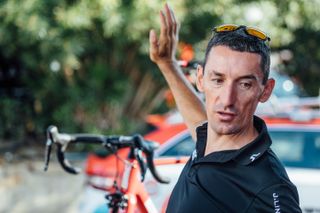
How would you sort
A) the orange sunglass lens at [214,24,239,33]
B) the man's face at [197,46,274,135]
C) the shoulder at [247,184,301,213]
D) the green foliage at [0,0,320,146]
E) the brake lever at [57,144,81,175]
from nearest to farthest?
the shoulder at [247,184,301,213], the man's face at [197,46,274,135], the orange sunglass lens at [214,24,239,33], the brake lever at [57,144,81,175], the green foliage at [0,0,320,146]

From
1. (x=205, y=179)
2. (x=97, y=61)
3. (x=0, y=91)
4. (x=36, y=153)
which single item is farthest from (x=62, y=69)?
(x=205, y=179)

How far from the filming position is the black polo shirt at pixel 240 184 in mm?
1425

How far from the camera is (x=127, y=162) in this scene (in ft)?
9.01

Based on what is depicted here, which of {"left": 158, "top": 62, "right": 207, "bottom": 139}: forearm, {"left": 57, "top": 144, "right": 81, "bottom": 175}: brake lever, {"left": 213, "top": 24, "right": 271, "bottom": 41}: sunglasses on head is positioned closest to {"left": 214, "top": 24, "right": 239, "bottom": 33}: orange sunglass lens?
{"left": 213, "top": 24, "right": 271, "bottom": 41}: sunglasses on head

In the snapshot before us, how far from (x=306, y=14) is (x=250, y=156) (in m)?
7.45

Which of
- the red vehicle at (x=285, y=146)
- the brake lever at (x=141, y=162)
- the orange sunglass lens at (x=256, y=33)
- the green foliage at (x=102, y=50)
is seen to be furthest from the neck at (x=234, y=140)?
the green foliage at (x=102, y=50)

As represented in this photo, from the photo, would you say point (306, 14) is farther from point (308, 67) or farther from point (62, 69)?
point (62, 69)

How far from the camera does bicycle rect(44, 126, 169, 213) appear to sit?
8.66ft

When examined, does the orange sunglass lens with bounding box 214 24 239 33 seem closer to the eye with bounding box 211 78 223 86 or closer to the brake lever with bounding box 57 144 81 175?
the eye with bounding box 211 78 223 86

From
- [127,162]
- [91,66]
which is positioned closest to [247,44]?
[127,162]

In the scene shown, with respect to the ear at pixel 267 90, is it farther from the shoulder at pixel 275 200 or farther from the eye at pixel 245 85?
the shoulder at pixel 275 200

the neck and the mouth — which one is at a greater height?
the mouth

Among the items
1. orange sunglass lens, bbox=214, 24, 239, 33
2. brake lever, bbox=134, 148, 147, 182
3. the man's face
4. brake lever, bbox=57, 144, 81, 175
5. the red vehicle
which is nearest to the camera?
the man's face

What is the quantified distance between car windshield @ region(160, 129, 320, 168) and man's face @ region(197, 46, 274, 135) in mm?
3491
